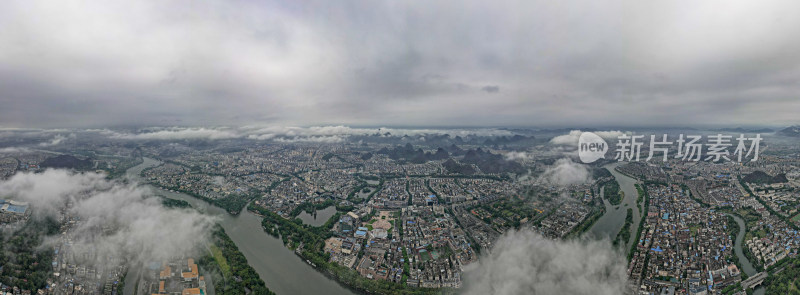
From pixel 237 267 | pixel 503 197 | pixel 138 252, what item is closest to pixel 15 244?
pixel 138 252

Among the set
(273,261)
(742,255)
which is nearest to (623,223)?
(742,255)

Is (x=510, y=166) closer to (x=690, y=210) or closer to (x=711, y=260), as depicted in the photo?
(x=690, y=210)

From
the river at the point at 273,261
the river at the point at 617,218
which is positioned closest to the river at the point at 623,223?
the river at the point at 617,218

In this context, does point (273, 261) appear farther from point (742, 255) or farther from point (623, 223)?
point (742, 255)

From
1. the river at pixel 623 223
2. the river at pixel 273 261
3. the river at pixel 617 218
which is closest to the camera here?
the river at pixel 273 261

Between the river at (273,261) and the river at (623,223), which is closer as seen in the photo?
the river at (273,261)

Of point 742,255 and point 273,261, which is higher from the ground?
point 742,255

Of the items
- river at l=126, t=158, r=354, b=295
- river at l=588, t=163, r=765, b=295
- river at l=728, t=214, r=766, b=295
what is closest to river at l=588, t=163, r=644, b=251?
river at l=588, t=163, r=765, b=295

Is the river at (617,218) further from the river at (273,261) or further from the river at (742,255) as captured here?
the river at (273,261)

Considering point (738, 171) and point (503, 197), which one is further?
point (738, 171)
